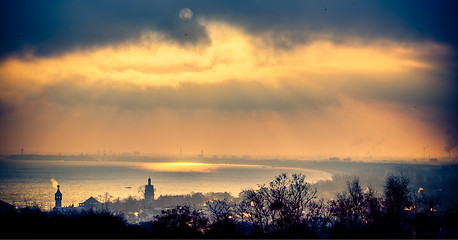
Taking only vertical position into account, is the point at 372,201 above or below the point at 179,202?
above

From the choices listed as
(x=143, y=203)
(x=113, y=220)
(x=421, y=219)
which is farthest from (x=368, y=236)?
(x=143, y=203)

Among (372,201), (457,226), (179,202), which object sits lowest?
(179,202)

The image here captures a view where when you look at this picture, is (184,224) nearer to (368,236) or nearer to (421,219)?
(368,236)

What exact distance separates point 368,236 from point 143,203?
7104 centimetres

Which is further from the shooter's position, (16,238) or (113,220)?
(113,220)

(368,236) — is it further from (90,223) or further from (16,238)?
(16,238)

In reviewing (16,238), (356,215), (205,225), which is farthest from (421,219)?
(16,238)

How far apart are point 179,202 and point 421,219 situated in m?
73.0

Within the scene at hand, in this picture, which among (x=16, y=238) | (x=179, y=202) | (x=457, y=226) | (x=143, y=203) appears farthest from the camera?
(x=179, y=202)

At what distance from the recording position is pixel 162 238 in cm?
1981

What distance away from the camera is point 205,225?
2217cm

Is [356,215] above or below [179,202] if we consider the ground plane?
above

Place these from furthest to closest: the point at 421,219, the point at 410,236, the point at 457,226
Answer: the point at 457,226 → the point at 421,219 → the point at 410,236

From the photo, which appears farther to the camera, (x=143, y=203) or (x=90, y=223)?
(x=143, y=203)
